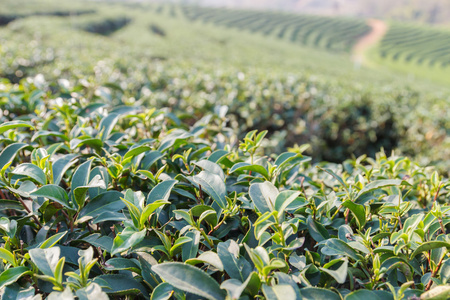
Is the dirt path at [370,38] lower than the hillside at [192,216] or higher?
higher

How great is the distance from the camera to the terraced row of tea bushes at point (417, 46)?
105 ft

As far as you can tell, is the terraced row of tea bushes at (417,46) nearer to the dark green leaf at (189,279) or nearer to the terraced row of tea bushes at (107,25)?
the terraced row of tea bushes at (107,25)

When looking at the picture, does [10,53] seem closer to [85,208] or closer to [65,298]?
[85,208]

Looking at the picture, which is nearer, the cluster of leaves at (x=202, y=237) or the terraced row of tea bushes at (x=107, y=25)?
the cluster of leaves at (x=202, y=237)

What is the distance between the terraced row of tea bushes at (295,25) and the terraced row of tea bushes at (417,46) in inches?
164

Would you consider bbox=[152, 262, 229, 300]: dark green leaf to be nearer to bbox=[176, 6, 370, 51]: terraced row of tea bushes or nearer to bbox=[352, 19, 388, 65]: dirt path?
bbox=[176, 6, 370, 51]: terraced row of tea bushes

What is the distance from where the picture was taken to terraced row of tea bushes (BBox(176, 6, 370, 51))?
120 ft

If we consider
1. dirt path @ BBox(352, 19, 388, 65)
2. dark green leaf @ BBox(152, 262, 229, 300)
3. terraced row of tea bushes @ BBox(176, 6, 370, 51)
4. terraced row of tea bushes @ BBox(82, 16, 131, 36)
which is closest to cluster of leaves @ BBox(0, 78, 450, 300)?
dark green leaf @ BBox(152, 262, 229, 300)

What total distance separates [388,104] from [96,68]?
13.5ft

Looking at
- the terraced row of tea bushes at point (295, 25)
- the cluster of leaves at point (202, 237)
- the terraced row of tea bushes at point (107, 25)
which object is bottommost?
the cluster of leaves at point (202, 237)

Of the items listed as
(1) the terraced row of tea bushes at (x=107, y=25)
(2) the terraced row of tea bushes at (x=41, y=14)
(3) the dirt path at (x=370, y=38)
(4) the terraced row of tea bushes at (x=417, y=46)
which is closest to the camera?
(2) the terraced row of tea bushes at (x=41, y=14)

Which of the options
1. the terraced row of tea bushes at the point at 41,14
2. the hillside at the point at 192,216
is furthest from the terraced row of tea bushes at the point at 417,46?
the hillside at the point at 192,216

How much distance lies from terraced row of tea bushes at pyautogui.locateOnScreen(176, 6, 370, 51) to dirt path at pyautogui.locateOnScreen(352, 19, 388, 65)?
766 mm

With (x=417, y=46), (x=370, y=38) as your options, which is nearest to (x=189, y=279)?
(x=417, y=46)
